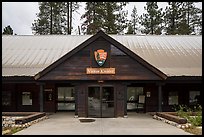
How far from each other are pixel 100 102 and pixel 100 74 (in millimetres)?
1750

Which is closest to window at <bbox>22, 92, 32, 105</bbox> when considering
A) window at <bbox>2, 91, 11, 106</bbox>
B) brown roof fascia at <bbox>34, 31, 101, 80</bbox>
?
window at <bbox>2, 91, 11, 106</bbox>

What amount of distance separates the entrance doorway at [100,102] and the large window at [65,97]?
10.7ft

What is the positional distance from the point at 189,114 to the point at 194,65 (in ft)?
19.2

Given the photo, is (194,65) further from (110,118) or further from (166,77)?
(110,118)

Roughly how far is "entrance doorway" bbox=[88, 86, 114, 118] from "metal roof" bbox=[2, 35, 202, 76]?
3.98m

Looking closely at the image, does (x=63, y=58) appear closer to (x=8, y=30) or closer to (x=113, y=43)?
(x=113, y=43)

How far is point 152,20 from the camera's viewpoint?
143ft

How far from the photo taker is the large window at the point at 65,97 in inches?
837

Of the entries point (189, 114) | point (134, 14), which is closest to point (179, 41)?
point (189, 114)

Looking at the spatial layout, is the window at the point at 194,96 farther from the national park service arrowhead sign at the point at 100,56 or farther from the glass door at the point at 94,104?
the national park service arrowhead sign at the point at 100,56

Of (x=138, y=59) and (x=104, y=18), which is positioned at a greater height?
(x=104, y=18)

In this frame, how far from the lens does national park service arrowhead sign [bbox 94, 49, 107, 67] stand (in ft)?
59.2

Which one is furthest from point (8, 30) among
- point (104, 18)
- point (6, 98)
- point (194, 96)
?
point (194, 96)

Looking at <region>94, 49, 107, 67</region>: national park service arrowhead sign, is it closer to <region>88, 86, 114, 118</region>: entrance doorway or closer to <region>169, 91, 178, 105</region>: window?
<region>88, 86, 114, 118</region>: entrance doorway
